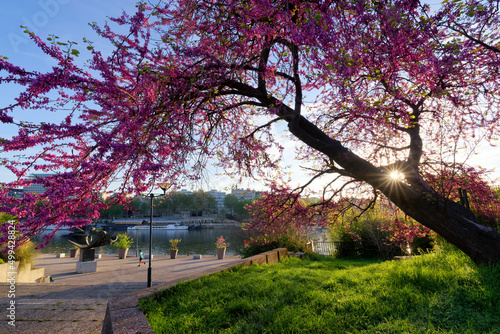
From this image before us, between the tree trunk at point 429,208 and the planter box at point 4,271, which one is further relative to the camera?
the planter box at point 4,271

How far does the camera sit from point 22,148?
325 cm

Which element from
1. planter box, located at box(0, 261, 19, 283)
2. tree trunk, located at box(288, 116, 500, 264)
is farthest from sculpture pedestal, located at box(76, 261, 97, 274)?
tree trunk, located at box(288, 116, 500, 264)

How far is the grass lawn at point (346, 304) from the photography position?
280cm

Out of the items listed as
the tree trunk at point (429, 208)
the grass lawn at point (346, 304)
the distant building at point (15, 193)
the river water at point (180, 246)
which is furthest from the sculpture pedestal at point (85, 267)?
the tree trunk at point (429, 208)

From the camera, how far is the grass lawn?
280 centimetres

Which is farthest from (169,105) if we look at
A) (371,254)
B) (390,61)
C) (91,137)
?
(371,254)

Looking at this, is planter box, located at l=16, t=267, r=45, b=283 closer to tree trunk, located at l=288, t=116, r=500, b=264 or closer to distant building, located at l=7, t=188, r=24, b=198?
distant building, located at l=7, t=188, r=24, b=198

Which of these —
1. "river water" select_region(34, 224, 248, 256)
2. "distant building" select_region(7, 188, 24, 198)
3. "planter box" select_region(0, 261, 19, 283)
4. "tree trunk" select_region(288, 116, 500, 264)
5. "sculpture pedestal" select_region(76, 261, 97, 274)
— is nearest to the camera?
"distant building" select_region(7, 188, 24, 198)

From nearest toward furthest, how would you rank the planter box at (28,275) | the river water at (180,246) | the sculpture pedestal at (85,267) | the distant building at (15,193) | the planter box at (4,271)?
the distant building at (15,193) < the planter box at (4,271) < the planter box at (28,275) < the sculpture pedestal at (85,267) < the river water at (180,246)

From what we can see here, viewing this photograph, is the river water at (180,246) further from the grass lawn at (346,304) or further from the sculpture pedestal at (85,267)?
the grass lawn at (346,304)

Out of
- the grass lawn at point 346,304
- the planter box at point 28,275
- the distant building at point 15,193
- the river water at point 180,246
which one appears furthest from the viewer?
the river water at point 180,246

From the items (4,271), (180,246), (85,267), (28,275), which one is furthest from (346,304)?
(180,246)

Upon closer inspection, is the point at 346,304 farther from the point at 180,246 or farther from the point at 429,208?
the point at 180,246

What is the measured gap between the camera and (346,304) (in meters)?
3.40
